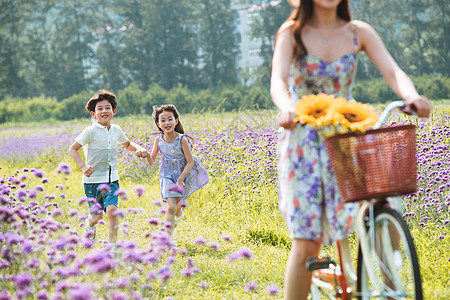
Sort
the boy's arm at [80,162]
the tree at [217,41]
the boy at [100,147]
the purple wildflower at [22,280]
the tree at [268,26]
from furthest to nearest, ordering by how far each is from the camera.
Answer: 1. the tree at [217,41]
2. the tree at [268,26]
3. the boy at [100,147]
4. the boy's arm at [80,162]
5. the purple wildflower at [22,280]

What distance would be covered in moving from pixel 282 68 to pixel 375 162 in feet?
2.07

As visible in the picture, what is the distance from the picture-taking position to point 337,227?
2.60 m

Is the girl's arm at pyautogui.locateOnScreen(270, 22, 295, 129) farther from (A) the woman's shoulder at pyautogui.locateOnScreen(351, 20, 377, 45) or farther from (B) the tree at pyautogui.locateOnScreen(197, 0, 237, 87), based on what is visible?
(B) the tree at pyautogui.locateOnScreen(197, 0, 237, 87)

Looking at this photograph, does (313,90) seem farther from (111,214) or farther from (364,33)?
(111,214)

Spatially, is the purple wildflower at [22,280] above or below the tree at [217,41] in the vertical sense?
below

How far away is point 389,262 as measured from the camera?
2445 mm

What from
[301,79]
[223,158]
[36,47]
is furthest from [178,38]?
[301,79]

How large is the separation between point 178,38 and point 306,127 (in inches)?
1901

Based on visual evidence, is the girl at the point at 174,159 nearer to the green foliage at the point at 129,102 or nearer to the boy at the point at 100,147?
the boy at the point at 100,147

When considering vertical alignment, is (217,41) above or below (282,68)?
above

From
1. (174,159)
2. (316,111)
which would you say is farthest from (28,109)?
→ (316,111)

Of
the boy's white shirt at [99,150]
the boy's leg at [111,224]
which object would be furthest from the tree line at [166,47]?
the boy's leg at [111,224]

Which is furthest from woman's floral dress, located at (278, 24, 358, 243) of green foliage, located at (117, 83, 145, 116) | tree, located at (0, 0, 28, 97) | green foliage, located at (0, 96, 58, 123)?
tree, located at (0, 0, 28, 97)

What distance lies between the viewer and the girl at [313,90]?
8.61 ft
